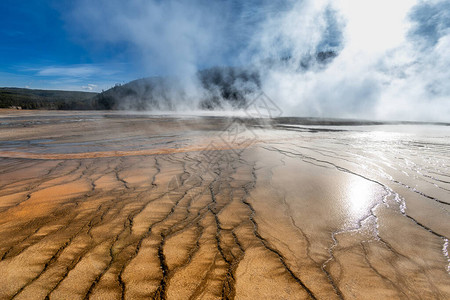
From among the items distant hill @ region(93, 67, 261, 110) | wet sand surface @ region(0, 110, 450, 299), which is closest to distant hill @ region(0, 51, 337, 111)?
distant hill @ region(93, 67, 261, 110)

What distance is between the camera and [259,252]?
6.36 ft

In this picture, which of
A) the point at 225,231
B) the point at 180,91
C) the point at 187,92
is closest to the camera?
the point at 225,231

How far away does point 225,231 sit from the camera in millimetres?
2258

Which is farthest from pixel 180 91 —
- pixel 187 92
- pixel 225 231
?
pixel 225 231

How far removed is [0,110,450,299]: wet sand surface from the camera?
1575mm

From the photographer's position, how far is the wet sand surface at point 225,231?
1.58m

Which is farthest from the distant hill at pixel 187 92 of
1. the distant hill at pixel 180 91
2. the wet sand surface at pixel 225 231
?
the wet sand surface at pixel 225 231

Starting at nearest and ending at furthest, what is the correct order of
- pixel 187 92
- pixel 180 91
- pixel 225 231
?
1. pixel 225 231
2. pixel 187 92
3. pixel 180 91

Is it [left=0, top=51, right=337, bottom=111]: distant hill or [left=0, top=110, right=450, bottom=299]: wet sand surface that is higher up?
[left=0, top=51, right=337, bottom=111]: distant hill

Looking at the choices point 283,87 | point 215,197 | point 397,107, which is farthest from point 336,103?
point 215,197

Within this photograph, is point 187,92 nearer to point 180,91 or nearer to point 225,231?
point 180,91

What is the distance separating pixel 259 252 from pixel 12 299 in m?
1.73

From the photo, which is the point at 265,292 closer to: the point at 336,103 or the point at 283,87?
the point at 336,103

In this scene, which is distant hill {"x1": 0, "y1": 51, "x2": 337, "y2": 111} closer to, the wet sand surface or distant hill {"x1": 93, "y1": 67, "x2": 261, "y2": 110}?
distant hill {"x1": 93, "y1": 67, "x2": 261, "y2": 110}
